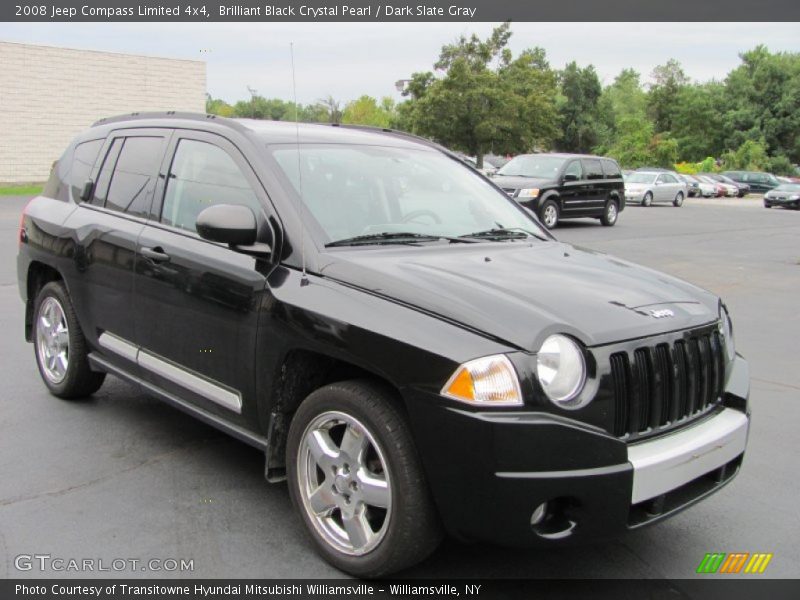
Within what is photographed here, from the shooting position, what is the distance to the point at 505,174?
66.6 ft

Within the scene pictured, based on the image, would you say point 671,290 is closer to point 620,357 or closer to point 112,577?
point 620,357

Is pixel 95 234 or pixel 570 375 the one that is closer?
pixel 570 375

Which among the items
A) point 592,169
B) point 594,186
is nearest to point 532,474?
point 594,186

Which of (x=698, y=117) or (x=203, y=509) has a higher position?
(x=698, y=117)

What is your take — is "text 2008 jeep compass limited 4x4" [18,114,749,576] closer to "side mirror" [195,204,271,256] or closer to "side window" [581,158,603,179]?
"side mirror" [195,204,271,256]

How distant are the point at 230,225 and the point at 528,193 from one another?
15.9 m

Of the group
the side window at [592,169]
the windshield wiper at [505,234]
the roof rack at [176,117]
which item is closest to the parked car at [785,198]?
the side window at [592,169]

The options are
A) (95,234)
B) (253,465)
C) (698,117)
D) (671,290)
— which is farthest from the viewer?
(698,117)

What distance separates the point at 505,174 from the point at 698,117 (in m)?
61.0

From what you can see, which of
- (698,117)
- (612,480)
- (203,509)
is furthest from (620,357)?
(698,117)

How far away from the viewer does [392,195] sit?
13.7ft

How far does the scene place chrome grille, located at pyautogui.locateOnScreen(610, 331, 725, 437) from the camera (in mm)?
2951

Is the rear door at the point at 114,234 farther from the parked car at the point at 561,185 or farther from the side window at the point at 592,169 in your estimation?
the side window at the point at 592,169

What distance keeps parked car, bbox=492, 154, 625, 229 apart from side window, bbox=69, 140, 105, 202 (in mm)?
13997
